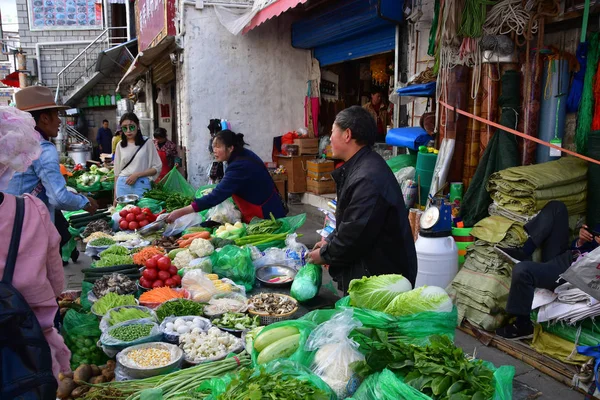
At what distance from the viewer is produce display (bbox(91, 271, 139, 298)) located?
3229mm

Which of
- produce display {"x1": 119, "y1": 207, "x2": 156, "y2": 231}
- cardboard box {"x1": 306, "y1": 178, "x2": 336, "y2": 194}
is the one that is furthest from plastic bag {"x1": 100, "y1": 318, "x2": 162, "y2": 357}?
cardboard box {"x1": 306, "y1": 178, "x2": 336, "y2": 194}

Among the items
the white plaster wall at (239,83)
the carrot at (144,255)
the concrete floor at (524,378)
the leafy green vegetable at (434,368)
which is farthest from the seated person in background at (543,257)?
the white plaster wall at (239,83)

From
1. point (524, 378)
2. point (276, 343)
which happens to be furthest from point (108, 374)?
point (524, 378)

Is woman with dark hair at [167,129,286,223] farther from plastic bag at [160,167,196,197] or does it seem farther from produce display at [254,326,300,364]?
produce display at [254,326,300,364]

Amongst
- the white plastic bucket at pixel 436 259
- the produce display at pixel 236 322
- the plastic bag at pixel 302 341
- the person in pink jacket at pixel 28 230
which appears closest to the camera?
the person in pink jacket at pixel 28 230

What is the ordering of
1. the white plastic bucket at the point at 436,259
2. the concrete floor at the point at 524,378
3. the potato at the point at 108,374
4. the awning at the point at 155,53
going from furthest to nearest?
the awning at the point at 155,53 < the white plastic bucket at the point at 436,259 < the concrete floor at the point at 524,378 < the potato at the point at 108,374

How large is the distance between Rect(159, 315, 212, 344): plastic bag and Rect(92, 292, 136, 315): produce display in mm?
428

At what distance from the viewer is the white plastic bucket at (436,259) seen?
485 cm

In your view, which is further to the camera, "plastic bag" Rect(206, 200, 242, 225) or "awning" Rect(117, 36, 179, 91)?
"awning" Rect(117, 36, 179, 91)

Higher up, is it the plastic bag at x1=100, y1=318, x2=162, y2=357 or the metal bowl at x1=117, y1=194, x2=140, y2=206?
the metal bowl at x1=117, y1=194, x2=140, y2=206

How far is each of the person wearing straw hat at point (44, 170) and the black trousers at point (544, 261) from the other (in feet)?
12.4

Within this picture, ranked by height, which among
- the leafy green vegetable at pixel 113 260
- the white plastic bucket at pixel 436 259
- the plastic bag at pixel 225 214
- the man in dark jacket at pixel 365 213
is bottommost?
the white plastic bucket at pixel 436 259

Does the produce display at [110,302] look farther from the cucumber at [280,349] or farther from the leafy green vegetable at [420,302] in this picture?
the leafy green vegetable at [420,302]

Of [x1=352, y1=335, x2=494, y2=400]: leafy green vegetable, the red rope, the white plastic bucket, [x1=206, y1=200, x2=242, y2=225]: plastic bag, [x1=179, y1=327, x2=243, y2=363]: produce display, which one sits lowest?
the white plastic bucket
